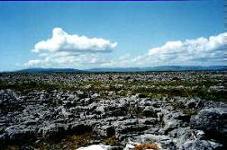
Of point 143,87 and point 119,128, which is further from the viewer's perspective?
point 143,87

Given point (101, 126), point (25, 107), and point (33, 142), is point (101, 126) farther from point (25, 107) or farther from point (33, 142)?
point (25, 107)

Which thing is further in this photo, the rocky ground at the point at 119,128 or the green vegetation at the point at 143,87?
the green vegetation at the point at 143,87

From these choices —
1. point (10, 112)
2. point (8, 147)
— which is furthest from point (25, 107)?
point (8, 147)

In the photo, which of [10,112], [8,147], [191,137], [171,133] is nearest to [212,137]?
[191,137]

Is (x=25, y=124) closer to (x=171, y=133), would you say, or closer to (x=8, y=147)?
(x=8, y=147)

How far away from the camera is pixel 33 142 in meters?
23.6

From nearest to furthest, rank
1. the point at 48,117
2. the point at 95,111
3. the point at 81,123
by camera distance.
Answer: the point at 81,123 < the point at 48,117 < the point at 95,111

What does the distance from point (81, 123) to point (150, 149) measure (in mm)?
10454

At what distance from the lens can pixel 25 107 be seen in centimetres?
3997

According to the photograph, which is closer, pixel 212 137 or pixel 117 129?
pixel 212 137

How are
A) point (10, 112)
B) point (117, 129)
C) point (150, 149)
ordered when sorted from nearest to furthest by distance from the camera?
point (150, 149) < point (117, 129) < point (10, 112)

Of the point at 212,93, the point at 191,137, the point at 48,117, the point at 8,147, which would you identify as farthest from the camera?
the point at 212,93

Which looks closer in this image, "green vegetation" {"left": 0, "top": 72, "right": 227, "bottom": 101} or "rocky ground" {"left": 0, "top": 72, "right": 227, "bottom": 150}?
"rocky ground" {"left": 0, "top": 72, "right": 227, "bottom": 150}

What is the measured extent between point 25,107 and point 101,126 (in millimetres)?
16969
